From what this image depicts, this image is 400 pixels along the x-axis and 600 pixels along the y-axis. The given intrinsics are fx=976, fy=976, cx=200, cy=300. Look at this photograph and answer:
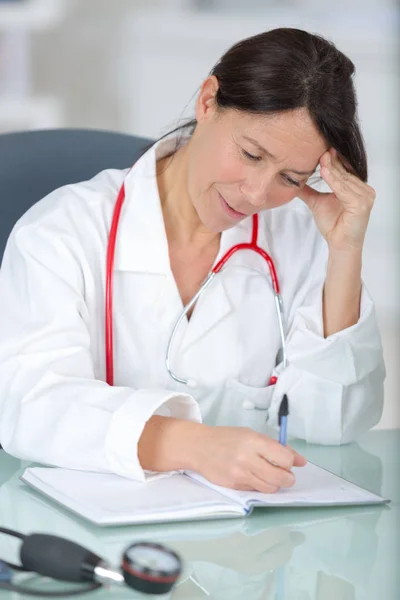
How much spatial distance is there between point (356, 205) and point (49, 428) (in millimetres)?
640

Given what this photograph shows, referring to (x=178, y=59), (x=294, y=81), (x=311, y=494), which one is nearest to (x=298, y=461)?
(x=311, y=494)

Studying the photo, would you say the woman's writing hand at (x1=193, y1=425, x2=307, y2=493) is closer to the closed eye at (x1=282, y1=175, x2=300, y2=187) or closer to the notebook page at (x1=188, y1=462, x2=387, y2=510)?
the notebook page at (x1=188, y1=462, x2=387, y2=510)

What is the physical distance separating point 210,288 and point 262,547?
676 mm

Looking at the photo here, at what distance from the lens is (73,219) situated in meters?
1.57

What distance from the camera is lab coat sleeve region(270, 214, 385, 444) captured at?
1598 millimetres

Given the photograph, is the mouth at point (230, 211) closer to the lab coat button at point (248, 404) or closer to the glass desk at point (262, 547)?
the lab coat button at point (248, 404)

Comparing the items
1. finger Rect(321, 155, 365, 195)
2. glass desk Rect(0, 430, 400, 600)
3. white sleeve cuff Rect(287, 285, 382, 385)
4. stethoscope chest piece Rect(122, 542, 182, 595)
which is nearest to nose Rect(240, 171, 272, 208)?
finger Rect(321, 155, 365, 195)

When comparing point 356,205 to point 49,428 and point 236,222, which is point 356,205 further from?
point 49,428

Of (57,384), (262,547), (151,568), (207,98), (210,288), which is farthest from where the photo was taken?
(210,288)

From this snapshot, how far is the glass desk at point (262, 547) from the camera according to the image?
966 millimetres

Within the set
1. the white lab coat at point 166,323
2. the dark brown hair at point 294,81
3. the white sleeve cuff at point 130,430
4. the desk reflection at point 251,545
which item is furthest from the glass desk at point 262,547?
the dark brown hair at point 294,81

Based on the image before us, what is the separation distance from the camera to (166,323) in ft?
5.36

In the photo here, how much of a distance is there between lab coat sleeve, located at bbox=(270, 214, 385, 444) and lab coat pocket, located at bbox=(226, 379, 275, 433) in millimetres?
19

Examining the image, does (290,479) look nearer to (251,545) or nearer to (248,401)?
(251,545)
